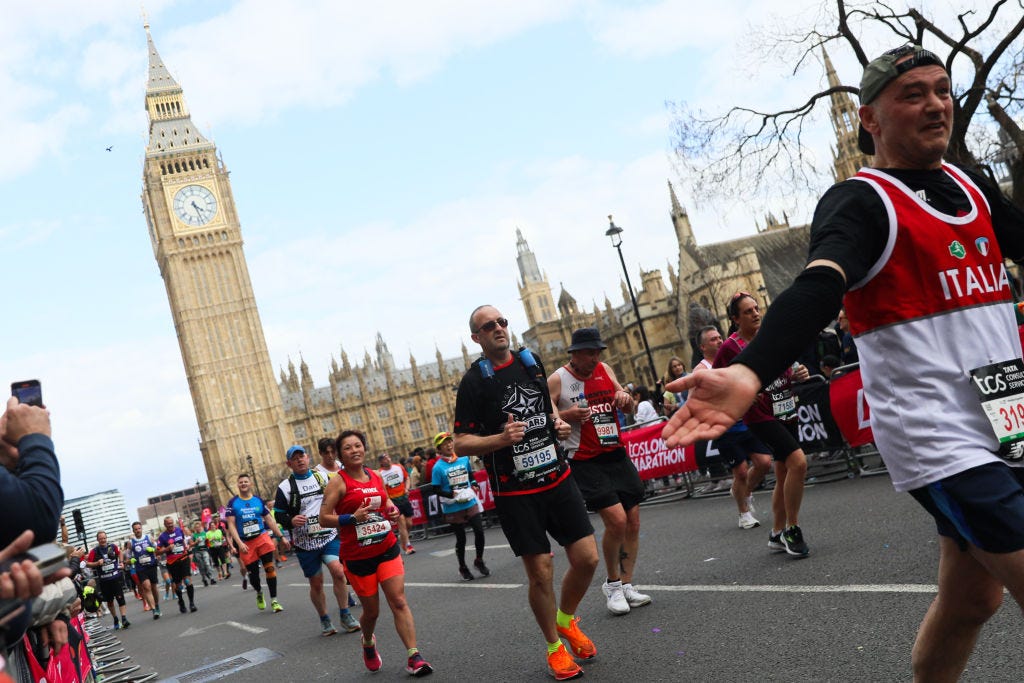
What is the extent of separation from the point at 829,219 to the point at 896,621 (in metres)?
3.22

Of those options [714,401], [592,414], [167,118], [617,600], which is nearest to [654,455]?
[617,600]

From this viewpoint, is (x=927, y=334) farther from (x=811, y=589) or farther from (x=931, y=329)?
(x=811, y=589)

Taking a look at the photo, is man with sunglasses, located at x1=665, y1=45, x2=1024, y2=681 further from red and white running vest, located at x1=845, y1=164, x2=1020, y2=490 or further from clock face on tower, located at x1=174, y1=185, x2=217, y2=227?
clock face on tower, located at x1=174, y1=185, x2=217, y2=227

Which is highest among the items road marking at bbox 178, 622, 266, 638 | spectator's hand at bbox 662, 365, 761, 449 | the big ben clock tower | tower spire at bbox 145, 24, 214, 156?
tower spire at bbox 145, 24, 214, 156

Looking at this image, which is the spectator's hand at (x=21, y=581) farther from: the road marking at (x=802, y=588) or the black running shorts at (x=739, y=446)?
the black running shorts at (x=739, y=446)

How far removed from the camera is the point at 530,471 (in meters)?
5.60

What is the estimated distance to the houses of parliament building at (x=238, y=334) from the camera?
93.6 meters

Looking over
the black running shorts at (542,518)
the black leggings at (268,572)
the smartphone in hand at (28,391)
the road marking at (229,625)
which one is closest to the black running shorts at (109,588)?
the road marking at (229,625)

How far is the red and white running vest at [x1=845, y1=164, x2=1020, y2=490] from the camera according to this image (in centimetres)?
254

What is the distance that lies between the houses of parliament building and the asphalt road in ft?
238

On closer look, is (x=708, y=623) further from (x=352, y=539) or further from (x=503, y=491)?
(x=352, y=539)

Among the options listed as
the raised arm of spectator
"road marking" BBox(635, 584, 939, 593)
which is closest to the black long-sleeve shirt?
the raised arm of spectator

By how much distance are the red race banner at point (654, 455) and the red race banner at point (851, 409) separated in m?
2.95

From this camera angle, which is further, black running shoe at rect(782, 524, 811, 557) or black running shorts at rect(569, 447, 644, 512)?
black running shoe at rect(782, 524, 811, 557)
